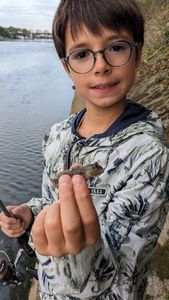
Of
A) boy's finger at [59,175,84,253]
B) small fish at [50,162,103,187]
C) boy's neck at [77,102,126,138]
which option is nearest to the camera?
boy's finger at [59,175,84,253]

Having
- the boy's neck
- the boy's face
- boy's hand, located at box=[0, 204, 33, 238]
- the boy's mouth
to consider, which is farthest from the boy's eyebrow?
boy's hand, located at box=[0, 204, 33, 238]

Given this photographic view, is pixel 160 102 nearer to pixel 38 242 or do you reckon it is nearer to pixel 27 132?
pixel 38 242

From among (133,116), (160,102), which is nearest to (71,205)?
(133,116)

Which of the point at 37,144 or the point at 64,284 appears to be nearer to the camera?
the point at 64,284

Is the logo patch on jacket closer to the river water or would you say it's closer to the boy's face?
the boy's face

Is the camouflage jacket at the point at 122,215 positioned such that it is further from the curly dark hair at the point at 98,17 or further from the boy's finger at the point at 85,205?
the curly dark hair at the point at 98,17

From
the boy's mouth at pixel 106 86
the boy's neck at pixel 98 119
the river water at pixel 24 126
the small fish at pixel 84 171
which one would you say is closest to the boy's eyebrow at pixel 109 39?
the boy's mouth at pixel 106 86

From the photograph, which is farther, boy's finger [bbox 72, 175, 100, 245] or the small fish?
the small fish
